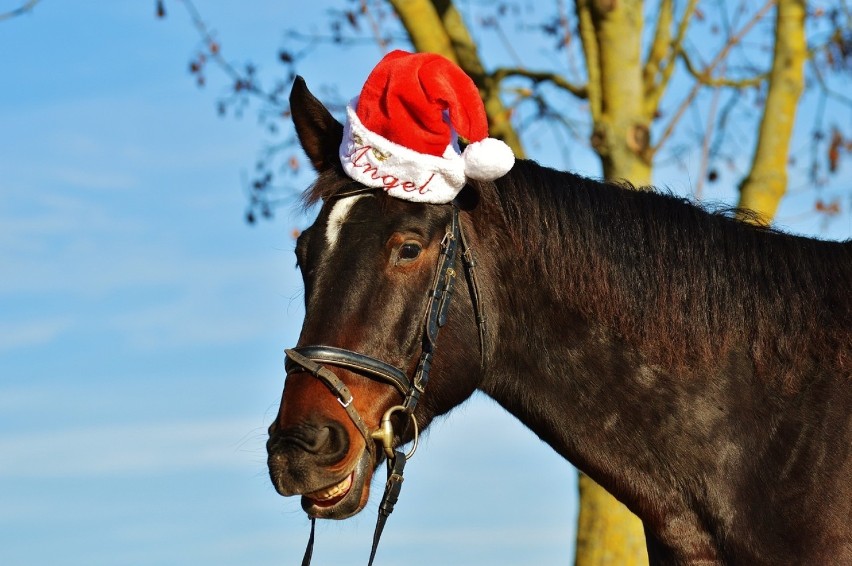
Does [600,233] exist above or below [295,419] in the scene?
above

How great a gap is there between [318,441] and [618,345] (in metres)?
1.12

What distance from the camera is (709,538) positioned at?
12.2 ft

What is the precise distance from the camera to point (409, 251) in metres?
3.72

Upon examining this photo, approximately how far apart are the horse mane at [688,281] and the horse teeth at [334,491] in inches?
38.4

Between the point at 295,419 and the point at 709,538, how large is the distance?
1.46 m

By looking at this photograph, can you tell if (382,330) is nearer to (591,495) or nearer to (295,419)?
(295,419)

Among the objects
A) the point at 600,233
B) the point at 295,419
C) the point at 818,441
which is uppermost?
the point at 600,233

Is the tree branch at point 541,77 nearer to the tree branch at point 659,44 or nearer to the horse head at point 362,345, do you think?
the tree branch at point 659,44

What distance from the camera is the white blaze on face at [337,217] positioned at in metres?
3.73

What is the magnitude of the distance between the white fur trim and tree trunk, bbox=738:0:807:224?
15.5 feet

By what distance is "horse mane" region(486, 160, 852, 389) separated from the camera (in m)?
3.77

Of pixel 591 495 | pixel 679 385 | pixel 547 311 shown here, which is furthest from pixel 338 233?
pixel 591 495

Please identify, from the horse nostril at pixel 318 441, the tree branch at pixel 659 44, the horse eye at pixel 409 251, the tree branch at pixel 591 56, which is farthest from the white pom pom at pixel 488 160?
the tree branch at pixel 659 44

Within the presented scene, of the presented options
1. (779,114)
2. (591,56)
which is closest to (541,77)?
(591,56)
